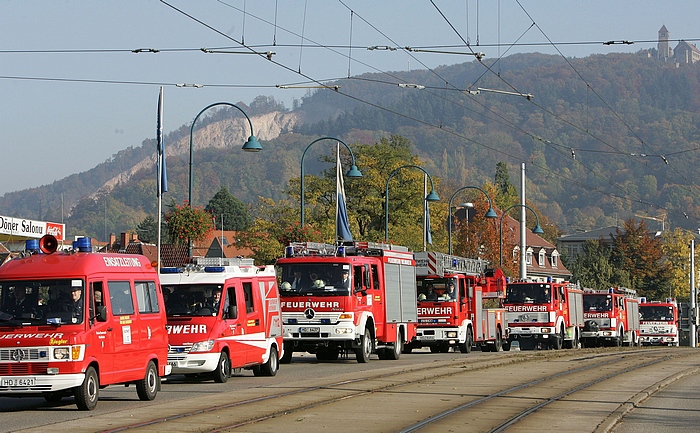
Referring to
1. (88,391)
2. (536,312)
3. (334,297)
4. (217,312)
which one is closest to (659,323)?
(536,312)

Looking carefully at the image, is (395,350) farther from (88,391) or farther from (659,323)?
(659,323)

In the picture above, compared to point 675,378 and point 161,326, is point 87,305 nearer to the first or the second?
point 161,326

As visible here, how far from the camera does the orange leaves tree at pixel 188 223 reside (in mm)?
38219

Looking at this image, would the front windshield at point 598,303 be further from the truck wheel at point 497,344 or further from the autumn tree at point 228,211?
the autumn tree at point 228,211

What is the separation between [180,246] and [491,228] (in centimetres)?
4974

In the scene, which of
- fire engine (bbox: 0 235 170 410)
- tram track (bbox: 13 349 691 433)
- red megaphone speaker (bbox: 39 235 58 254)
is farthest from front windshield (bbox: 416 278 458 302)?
red megaphone speaker (bbox: 39 235 58 254)

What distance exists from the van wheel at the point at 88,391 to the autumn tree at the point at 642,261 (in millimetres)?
100183

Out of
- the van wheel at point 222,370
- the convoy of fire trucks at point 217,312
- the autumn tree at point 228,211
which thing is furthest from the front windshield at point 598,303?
the autumn tree at point 228,211

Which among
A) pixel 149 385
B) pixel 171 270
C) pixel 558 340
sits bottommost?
pixel 149 385

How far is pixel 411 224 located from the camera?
81.7 meters

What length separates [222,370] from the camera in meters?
21.8

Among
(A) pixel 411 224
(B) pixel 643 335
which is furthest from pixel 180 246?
(A) pixel 411 224

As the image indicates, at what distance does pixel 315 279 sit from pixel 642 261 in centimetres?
9092

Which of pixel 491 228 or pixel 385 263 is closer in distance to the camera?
pixel 385 263
